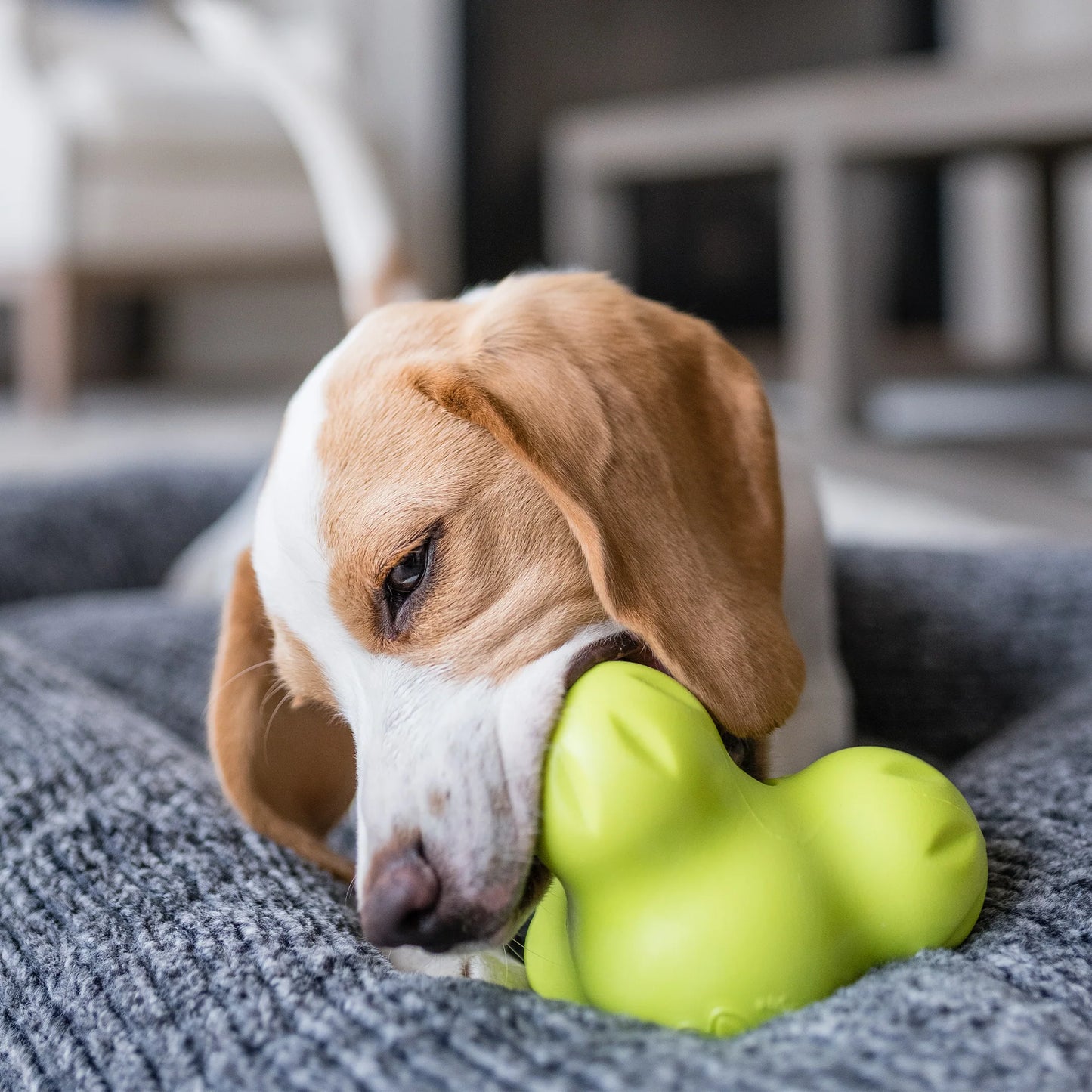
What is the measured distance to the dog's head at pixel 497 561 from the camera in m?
0.75

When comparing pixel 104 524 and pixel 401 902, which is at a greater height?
pixel 401 902

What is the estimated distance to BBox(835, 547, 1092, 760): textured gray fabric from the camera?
1.41 m

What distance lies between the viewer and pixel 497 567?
2.79 ft

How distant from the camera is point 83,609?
1.70 meters

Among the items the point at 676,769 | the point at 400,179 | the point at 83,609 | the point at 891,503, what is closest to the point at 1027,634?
the point at 676,769

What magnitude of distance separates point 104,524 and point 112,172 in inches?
103

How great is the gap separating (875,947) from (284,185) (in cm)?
436

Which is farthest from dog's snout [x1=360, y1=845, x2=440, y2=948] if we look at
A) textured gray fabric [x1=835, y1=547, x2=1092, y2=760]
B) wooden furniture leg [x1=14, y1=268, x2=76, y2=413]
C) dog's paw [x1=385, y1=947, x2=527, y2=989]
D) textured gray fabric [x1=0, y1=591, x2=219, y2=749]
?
wooden furniture leg [x1=14, y1=268, x2=76, y2=413]

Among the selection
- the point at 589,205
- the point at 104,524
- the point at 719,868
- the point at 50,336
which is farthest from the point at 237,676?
the point at 50,336

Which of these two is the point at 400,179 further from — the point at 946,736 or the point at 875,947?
the point at 875,947

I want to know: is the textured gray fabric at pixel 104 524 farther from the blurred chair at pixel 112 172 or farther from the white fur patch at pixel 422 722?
the blurred chair at pixel 112 172

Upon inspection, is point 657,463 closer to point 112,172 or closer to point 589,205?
point 589,205

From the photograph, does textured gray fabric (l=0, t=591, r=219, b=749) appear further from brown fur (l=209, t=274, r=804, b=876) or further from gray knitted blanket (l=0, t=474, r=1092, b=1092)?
brown fur (l=209, t=274, r=804, b=876)

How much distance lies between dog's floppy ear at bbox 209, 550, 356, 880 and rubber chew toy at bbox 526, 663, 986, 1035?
305 mm
